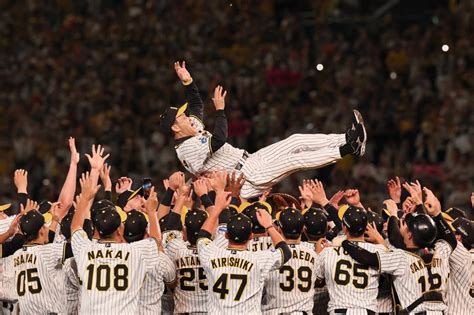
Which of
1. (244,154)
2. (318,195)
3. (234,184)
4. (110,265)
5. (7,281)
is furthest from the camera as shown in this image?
(244,154)

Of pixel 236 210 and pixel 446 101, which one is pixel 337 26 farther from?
pixel 236 210

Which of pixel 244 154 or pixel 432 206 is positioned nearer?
pixel 432 206

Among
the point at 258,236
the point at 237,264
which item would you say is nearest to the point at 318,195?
the point at 258,236

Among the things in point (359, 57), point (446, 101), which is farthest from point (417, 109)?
point (359, 57)

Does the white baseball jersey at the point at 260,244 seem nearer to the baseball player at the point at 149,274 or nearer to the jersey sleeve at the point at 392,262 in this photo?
the baseball player at the point at 149,274

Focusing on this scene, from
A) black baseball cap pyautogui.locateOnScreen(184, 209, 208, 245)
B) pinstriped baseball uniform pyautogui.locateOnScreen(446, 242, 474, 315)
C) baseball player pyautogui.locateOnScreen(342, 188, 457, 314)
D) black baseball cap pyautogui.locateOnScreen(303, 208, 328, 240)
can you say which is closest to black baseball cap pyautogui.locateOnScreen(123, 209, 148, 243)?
black baseball cap pyautogui.locateOnScreen(184, 209, 208, 245)

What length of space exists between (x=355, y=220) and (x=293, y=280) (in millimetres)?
973

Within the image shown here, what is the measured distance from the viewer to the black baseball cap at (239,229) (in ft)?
35.7

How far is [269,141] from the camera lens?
22656 mm

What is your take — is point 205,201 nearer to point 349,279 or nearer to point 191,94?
point 349,279

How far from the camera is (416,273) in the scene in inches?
460

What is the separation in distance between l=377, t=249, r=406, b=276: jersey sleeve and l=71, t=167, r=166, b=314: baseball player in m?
2.36

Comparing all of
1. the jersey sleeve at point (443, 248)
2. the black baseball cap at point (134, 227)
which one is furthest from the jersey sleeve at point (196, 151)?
the jersey sleeve at point (443, 248)

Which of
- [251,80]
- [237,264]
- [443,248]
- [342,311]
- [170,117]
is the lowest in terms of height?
[342,311]
